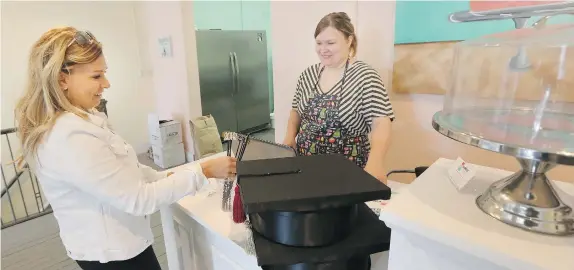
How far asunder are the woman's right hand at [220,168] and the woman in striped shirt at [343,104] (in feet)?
1.28

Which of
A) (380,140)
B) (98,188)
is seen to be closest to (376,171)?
(380,140)

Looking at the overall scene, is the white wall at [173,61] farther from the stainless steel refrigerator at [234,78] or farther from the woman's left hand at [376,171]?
the woman's left hand at [376,171]

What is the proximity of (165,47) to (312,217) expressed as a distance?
3.34m

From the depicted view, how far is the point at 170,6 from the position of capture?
11.0 feet

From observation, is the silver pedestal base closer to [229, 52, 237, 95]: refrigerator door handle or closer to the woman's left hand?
the woman's left hand

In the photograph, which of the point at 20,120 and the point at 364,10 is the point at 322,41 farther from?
the point at 20,120

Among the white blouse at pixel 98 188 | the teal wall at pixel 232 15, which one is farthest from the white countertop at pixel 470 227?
the teal wall at pixel 232 15

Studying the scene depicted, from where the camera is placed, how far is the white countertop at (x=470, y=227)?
1.62ft

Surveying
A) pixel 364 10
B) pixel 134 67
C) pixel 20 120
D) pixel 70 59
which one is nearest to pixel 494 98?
pixel 364 10

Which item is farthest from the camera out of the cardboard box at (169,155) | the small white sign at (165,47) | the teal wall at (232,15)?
the teal wall at (232,15)

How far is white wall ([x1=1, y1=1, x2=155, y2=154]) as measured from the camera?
132 inches

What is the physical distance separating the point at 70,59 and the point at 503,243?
1.07 metres

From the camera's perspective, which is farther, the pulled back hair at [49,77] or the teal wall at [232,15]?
the teal wall at [232,15]

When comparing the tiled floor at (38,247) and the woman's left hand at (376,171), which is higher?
the woman's left hand at (376,171)
